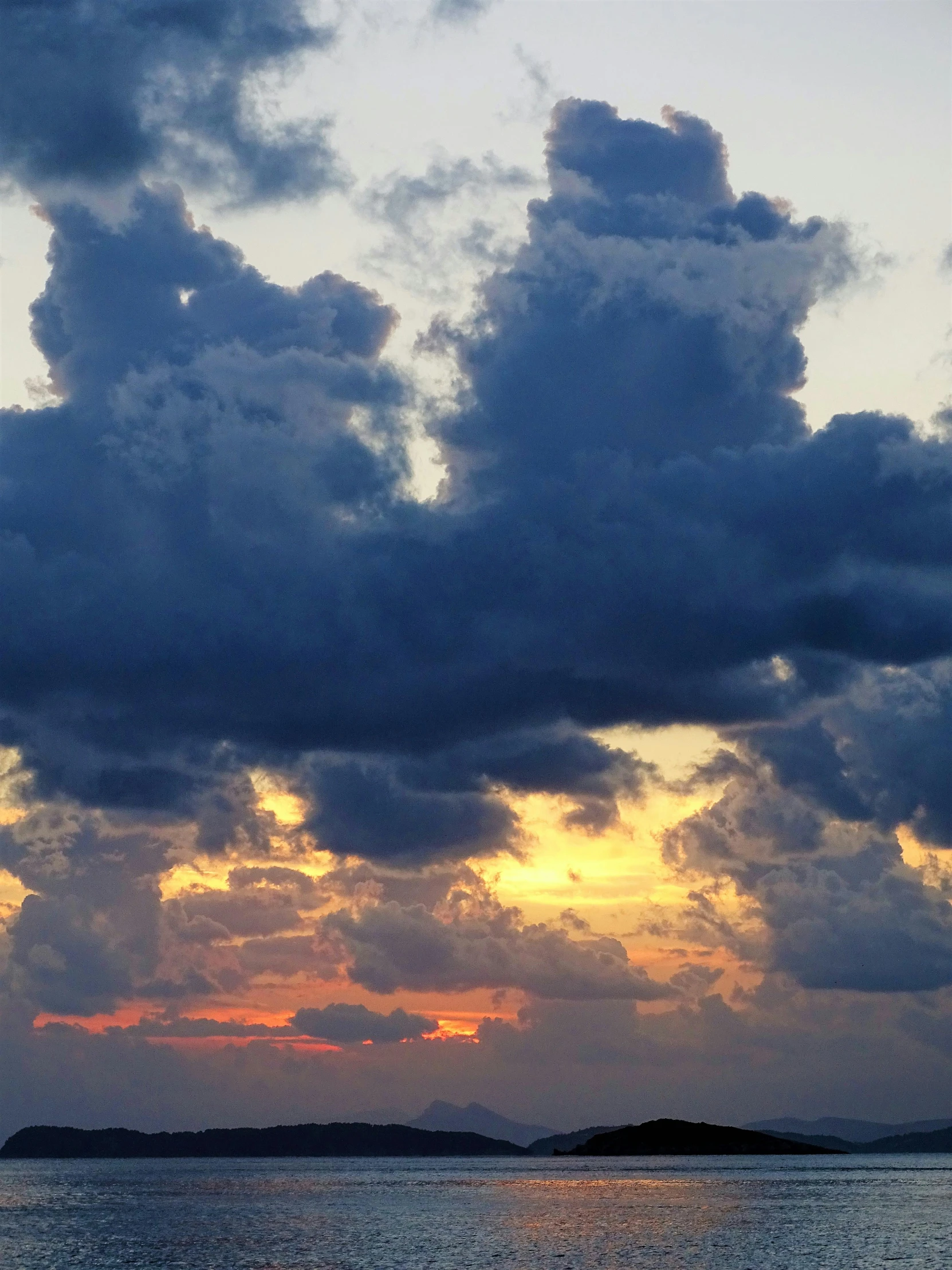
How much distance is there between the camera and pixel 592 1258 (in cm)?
15600

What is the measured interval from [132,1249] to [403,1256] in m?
32.5

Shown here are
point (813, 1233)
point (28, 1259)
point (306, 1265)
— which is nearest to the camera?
point (306, 1265)

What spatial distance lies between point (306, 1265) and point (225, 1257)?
1421 cm

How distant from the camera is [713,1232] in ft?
623

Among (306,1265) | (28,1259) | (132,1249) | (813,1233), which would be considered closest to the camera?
(306,1265)

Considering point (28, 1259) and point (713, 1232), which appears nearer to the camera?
point (28, 1259)

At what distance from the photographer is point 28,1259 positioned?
155375mm

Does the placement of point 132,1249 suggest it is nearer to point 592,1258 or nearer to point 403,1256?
point 403,1256

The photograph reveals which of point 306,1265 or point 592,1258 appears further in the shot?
point 592,1258

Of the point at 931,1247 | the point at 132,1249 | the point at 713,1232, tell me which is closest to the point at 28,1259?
the point at 132,1249

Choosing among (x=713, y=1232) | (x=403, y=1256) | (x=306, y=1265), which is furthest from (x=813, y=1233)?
(x=306, y=1265)

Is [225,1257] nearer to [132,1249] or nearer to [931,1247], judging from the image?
[132,1249]

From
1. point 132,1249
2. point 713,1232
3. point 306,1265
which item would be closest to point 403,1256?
point 306,1265

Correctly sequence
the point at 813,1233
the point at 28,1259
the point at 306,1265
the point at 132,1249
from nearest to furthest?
1. the point at 306,1265
2. the point at 28,1259
3. the point at 132,1249
4. the point at 813,1233
